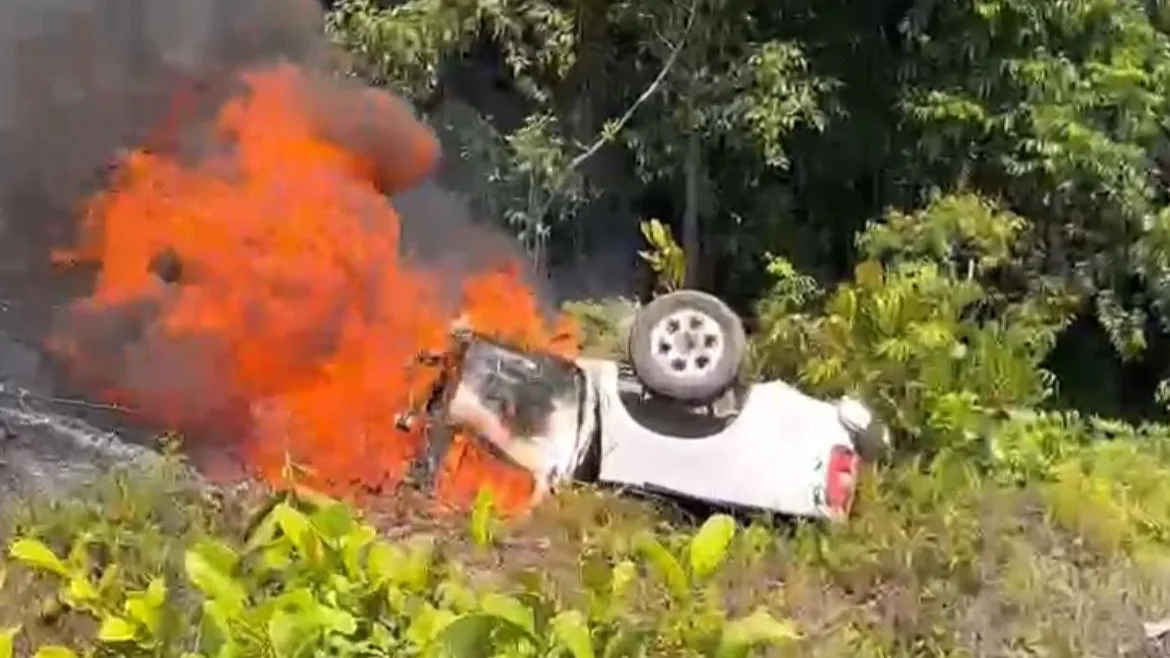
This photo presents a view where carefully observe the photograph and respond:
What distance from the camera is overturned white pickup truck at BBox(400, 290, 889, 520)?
827 centimetres

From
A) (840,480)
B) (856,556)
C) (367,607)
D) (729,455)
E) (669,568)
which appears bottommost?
(856,556)

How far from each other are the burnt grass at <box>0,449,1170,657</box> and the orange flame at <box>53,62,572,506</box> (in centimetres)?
53

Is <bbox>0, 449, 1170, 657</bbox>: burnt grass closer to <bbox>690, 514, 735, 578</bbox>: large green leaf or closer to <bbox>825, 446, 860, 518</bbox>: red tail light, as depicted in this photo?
<bbox>825, 446, 860, 518</bbox>: red tail light

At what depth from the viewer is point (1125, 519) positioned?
9.17 metres

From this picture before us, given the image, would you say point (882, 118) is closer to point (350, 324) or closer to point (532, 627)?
point (350, 324)

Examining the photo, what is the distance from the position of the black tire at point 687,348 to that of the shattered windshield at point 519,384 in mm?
379

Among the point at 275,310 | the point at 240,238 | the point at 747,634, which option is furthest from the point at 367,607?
the point at 240,238

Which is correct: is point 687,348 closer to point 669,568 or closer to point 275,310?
point 275,310

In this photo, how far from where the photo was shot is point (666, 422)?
8336 mm

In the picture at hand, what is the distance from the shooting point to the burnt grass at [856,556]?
23.9 feet

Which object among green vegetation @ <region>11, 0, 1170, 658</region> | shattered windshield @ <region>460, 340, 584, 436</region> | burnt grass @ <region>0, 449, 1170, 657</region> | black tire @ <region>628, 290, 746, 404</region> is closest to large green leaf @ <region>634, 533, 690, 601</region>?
green vegetation @ <region>11, 0, 1170, 658</region>

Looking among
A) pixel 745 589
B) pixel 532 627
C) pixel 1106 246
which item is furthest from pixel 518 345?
pixel 532 627

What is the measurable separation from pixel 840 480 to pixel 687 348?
→ 1.01 metres

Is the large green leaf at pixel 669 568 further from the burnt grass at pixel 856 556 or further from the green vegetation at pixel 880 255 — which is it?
the burnt grass at pixel 856 556
